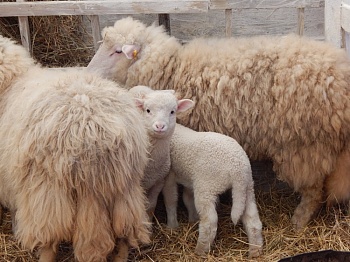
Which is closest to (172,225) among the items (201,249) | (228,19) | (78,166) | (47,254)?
(201,249)

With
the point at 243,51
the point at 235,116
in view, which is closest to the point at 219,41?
the point at 243,51

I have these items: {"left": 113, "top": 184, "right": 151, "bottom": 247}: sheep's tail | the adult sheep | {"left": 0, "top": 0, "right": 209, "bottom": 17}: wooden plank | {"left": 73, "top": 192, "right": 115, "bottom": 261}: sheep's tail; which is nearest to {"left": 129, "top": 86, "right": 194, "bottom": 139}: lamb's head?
the adult sheep

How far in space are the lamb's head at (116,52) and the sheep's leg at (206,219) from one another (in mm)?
1310

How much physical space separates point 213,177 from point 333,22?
163cm

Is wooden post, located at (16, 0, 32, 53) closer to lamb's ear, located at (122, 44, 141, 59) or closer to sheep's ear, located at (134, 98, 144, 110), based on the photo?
lamb's ear, located at (122, 44, 141, 59)

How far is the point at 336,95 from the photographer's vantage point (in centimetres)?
425

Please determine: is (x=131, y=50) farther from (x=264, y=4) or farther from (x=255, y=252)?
(x=255, y=252)

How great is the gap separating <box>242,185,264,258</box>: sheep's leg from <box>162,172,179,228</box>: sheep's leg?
1.82 ft

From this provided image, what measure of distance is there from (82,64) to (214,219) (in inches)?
102

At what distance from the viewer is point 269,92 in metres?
4.43

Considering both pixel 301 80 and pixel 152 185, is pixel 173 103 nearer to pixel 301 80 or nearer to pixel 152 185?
pixel 152 185

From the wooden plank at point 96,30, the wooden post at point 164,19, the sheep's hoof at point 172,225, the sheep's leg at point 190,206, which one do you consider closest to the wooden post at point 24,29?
the wooden plank at point 96,30

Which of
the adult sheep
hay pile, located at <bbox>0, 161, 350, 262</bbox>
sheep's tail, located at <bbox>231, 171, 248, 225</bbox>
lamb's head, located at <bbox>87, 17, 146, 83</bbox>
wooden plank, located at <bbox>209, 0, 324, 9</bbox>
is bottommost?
hay pile, located at <bbox>0, 161, 350, 262</bbox>

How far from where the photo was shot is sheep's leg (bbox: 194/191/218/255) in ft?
13.5
